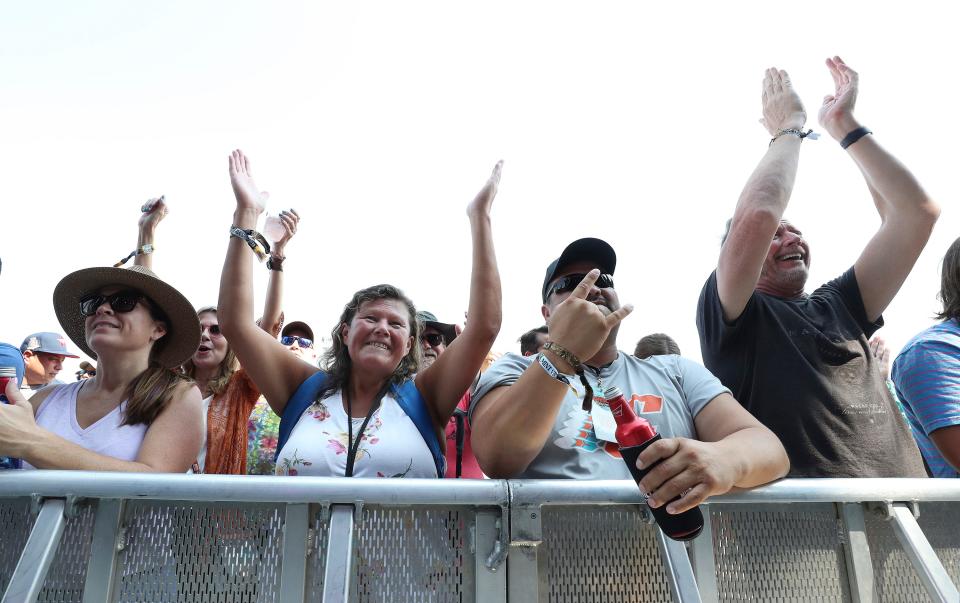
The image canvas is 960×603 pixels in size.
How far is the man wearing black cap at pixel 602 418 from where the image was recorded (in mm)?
1407

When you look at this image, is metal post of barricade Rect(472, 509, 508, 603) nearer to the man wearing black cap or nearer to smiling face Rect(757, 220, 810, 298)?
the man wearing black cap

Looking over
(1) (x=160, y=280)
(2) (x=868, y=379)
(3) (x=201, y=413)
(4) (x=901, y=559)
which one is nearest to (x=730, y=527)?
(4) (x=901, y=559)

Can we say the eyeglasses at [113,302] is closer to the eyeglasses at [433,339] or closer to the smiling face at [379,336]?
the smiling face at [379,336]

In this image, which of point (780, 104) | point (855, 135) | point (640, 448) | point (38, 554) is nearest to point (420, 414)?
point (640, 448)

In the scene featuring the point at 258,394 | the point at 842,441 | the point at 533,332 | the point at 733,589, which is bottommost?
the point at 733,589

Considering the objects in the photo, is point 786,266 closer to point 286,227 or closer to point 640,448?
point 640,448

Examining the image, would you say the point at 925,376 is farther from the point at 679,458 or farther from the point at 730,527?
the point at 679,458

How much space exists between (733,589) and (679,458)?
403mm

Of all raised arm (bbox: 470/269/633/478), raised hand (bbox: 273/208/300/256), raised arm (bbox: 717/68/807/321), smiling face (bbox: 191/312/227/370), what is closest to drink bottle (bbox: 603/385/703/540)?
raised arm (bbox: 470/269/633/478)

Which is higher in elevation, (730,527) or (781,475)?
(781,475)

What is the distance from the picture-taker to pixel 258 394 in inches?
128

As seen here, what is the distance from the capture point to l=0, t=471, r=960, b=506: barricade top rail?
140 cm

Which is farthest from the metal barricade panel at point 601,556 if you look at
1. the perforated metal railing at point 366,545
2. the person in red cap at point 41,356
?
the person in red cap at point 41,356

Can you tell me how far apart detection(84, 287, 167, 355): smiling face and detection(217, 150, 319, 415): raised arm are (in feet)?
1.24
